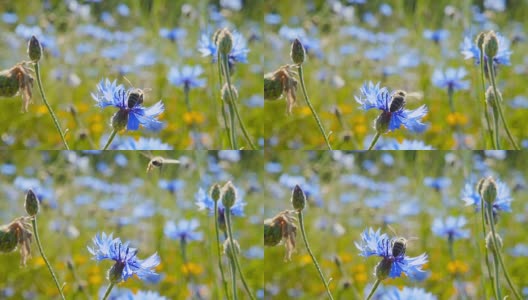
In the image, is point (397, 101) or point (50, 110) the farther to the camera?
point (50, 110)

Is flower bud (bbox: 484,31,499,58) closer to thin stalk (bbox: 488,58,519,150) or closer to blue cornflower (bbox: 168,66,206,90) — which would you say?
thin stalk (bbox: 488,58,519,150)

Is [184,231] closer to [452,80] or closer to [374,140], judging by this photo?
[374,140]

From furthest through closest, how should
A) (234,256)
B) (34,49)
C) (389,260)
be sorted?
(234,256)
(34,49)
(389,260)

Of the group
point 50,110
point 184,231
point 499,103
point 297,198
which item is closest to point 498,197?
point 499,103

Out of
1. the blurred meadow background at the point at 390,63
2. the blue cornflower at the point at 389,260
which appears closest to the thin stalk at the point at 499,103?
the blurred meadow background at the point at 390,63

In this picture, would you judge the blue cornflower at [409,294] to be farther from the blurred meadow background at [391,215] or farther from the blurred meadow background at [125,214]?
the blurred meadow background at [125,214]

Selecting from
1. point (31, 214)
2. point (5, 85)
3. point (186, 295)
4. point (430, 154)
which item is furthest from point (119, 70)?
point (430, 154)
